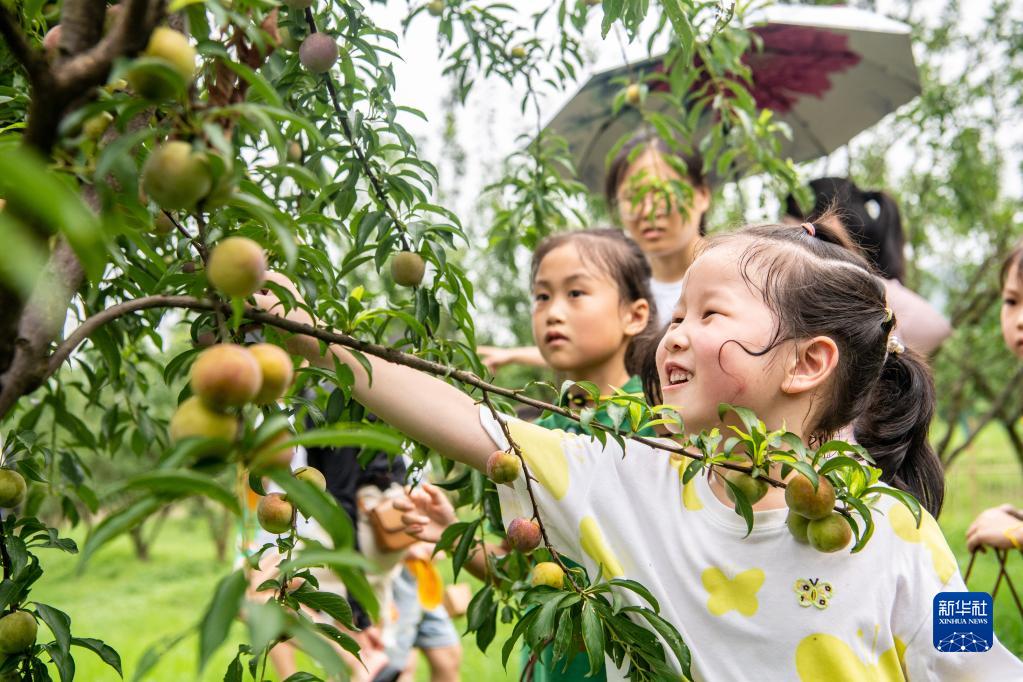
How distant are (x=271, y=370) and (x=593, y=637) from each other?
51 cm

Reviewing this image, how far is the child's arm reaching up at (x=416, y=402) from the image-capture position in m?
1.18

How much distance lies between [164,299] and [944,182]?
574 centimetres

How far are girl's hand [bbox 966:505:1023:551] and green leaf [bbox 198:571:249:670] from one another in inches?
65.3

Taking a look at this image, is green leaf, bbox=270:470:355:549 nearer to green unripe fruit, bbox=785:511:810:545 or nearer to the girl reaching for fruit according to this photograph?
the girl reaching for fruit

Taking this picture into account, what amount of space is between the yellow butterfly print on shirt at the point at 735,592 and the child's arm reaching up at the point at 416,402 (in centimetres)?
36

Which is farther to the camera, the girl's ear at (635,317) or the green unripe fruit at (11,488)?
the girl's ear at (635,317)

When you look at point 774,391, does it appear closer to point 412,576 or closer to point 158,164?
point 158,164

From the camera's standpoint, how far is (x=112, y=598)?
6871 mm

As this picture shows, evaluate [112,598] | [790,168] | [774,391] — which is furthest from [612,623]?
[112,598]

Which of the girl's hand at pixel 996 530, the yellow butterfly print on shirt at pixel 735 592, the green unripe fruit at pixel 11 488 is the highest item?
the green unripe fruit at pixel 11 488

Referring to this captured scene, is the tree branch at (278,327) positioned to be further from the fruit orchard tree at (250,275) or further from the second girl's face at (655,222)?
the second girl's face at (655,222)

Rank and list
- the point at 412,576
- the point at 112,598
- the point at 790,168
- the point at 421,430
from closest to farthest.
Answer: the point at 421,430, the point at 790,168, the point at 412,576, the point at 112,598

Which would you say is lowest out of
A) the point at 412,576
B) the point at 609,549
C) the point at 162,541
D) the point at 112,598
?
the point at 162,541

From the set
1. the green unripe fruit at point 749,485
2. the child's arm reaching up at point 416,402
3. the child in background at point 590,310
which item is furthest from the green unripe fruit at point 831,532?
the child in background at point 590,310
